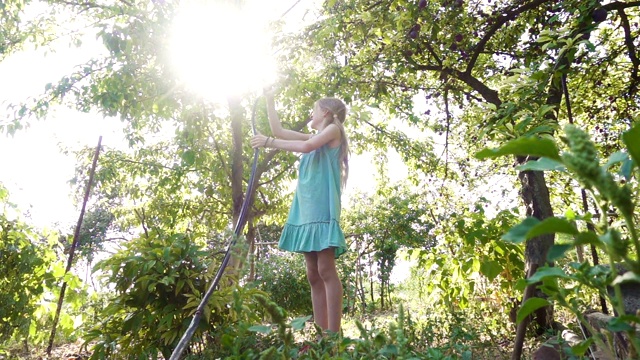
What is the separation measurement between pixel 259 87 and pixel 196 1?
75cm

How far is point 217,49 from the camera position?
6.64 ft

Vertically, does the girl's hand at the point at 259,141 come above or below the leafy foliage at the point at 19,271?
above

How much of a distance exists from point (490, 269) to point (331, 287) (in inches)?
61.4

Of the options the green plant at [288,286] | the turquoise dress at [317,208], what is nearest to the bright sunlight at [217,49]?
the turquoise dress at [317,208]

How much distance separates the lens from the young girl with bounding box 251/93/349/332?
2.21m

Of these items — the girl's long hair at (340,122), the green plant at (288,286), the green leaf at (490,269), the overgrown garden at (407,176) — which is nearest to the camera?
the overgrown garden at (407,176)

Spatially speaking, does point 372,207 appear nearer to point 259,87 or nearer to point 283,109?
point 283,109

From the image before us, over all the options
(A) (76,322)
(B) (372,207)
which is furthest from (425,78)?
(B) (372,207)

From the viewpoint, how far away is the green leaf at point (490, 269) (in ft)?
10.6

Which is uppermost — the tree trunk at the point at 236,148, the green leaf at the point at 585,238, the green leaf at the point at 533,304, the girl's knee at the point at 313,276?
the tree trunk at the point at 236,148

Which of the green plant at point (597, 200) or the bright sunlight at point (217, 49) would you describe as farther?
the bright sunlight at point (217, 49)

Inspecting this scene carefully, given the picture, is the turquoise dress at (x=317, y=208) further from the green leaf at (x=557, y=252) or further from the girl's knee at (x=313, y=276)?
the green leaf at (x=557, y=252)

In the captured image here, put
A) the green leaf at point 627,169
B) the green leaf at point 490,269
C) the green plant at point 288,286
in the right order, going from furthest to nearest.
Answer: the green plant at point 288,286 < the green leaf at point 490,269 < the green leaf at point 627,169

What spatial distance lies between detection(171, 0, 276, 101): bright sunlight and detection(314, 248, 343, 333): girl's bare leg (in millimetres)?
890
